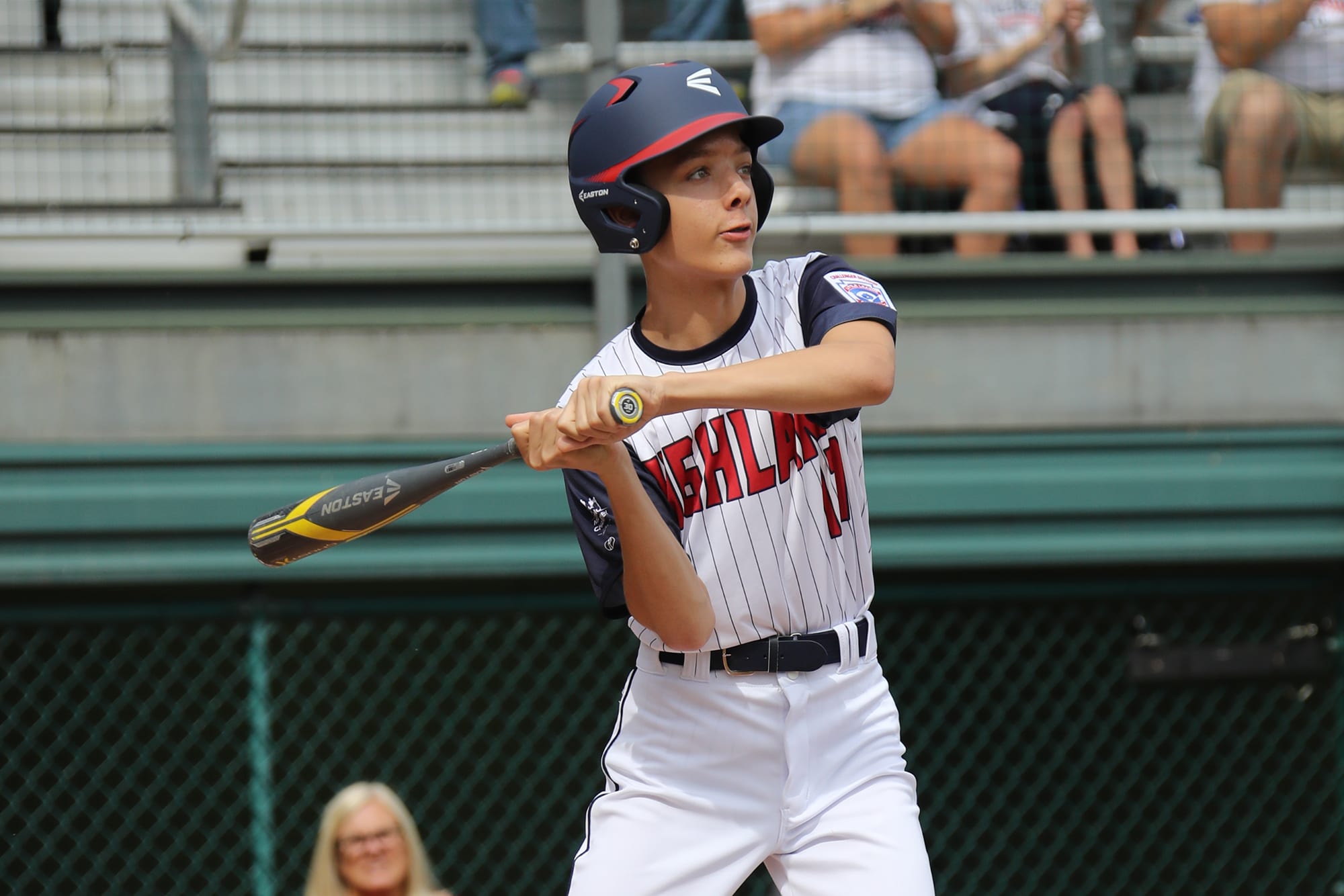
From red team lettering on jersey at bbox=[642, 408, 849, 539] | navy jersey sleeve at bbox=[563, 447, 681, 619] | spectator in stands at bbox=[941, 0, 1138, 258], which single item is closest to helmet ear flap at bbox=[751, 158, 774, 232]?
red team lettering on jersey at bbox=[642, 408, 849, 539]

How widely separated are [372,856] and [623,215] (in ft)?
7.43

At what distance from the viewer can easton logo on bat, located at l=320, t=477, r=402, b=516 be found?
2.34 meters

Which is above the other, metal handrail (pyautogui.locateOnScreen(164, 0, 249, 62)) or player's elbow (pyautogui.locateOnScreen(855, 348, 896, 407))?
metal handrail (pyautogui.locateOnScreen(164, 0, 249, 62))

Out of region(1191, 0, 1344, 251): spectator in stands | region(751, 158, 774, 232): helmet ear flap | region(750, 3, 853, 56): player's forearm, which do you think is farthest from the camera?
region(1191, 0, 1344, 251): spectator in stands

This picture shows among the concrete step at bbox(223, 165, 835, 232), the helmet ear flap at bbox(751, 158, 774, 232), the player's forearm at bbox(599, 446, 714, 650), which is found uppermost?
the concrete step at bbox(223, 165, 835, 232)

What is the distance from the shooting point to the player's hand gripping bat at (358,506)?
2250 mm

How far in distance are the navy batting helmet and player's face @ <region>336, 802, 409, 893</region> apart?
216cm

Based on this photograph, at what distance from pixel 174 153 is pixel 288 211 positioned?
0.42 metres

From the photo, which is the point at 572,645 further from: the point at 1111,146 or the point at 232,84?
the point at 1111,146

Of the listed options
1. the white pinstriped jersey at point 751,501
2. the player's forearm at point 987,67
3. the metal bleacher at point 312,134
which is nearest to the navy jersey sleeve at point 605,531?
the white pinstriped jersey at point 751,501

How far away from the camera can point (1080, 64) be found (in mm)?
4898

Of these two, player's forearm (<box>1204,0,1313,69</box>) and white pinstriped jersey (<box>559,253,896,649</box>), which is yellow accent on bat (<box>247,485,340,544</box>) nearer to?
white pinstriped jersey (<box>559,253,896,649</box>)

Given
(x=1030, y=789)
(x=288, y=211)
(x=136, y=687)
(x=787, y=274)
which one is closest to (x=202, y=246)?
(x=288, y=211)

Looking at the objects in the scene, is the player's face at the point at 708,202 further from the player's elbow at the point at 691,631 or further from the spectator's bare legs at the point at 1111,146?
the spectator's bare legs at the point at 1111,146
